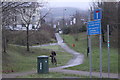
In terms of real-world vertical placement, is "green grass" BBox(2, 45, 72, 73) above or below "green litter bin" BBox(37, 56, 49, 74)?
below

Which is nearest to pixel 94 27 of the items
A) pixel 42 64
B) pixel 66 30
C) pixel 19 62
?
pixel 42 64

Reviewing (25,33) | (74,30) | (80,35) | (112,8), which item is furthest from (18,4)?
(80,35)

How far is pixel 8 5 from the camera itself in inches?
663

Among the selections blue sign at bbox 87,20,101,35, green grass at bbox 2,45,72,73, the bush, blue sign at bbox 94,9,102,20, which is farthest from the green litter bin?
the bush

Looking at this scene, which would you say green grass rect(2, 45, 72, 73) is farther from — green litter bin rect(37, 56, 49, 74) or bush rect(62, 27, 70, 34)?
bush rect(62, 27, 70, 34)

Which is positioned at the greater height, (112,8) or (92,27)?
(112,8)

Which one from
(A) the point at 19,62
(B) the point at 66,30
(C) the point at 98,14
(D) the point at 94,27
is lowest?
(A) the point at 19,62

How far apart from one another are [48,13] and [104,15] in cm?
1012

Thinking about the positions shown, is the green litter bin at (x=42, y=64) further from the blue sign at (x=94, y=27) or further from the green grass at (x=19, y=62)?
the blue sign at (x=94, y=27)

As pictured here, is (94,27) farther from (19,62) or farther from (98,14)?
(19,62)

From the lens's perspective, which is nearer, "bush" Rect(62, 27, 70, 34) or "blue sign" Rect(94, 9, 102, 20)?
"blue sign" Rect(94, 9, 102, 20)

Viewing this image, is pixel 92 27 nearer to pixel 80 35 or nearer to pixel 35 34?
pixel 35 34

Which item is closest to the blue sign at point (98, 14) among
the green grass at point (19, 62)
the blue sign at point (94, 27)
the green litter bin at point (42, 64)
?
the blue sign at point (94, 27)

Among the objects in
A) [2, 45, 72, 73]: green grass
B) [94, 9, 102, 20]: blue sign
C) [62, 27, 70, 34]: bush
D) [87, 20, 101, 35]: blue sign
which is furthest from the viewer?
[62, 27, 70, 34]: bush
